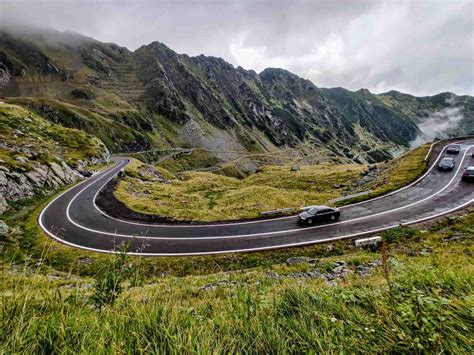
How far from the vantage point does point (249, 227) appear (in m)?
24.6

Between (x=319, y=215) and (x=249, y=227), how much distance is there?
7220 millimetres

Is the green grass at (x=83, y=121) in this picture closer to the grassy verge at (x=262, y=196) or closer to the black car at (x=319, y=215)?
the grassy verge at (x=262, y=196)

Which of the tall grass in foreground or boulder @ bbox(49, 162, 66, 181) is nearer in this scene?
the tall grass in foreground

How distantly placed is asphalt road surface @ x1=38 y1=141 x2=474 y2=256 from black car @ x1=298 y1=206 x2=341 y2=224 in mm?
730

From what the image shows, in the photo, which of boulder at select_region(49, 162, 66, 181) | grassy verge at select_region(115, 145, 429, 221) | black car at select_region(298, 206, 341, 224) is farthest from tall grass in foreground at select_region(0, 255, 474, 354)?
boulder at select_region(49, 162, 66, 181)

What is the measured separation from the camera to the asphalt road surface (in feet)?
68.4

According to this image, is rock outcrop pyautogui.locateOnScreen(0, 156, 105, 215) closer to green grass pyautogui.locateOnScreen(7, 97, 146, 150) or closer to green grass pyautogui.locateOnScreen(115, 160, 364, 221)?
green grass pyautogui.locateOnScreen(115, 160, 364, 221)

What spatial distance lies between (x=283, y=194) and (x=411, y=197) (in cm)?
1627

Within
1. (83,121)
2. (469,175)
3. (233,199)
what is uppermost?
(83,121)

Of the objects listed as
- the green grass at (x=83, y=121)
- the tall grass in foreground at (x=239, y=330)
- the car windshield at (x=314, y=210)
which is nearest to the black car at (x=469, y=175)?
the car windshield at (x=314, y=210)

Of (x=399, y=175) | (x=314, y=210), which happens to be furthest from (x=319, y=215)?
(x=399, y=175)

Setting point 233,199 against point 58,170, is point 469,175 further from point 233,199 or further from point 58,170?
point 58,170

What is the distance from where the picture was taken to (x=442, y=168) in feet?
119

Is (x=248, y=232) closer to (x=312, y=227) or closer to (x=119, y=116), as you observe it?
(x=312, y=227)
